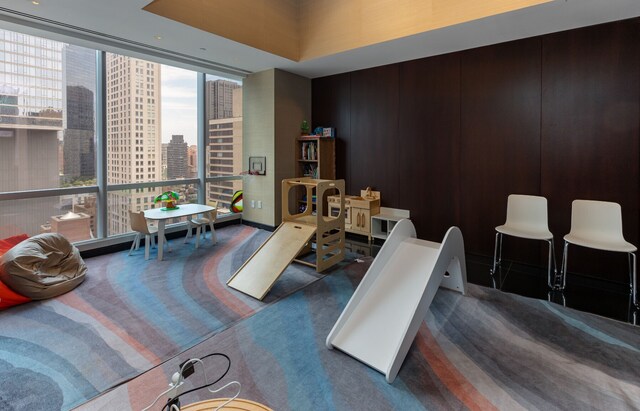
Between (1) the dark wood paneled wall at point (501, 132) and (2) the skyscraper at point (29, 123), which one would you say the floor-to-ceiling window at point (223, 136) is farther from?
(2) the skyscraper at point (29, 123)

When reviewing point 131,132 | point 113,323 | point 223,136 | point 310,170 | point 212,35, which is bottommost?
point 113,323

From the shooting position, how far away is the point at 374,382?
2.18m

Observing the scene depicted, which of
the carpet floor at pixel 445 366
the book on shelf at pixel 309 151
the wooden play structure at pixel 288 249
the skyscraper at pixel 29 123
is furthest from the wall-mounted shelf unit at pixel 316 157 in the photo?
the skyscraper at pixel 29 123

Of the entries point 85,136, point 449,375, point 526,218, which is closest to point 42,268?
point 85,136

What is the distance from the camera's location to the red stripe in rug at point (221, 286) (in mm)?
3178

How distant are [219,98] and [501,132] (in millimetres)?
4862

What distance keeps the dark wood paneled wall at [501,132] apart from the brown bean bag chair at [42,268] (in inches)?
167

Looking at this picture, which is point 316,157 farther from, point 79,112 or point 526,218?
point 79,112

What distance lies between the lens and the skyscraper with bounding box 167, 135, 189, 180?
5.59 metres

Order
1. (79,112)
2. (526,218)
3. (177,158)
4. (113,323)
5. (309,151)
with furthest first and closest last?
(309,151)
(177,158)
(79,112)
(526,218)
(113,323)

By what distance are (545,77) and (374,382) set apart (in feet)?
13.3

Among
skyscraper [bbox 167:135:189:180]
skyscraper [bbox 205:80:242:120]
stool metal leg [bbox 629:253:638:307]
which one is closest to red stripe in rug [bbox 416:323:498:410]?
stool metal leg [bbox 629:253:638:307]

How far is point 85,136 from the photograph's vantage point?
458 cm

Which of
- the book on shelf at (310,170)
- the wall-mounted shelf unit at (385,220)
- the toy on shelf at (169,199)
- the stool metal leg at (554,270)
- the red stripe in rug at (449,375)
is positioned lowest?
the red stripe in rug at (449,375)
